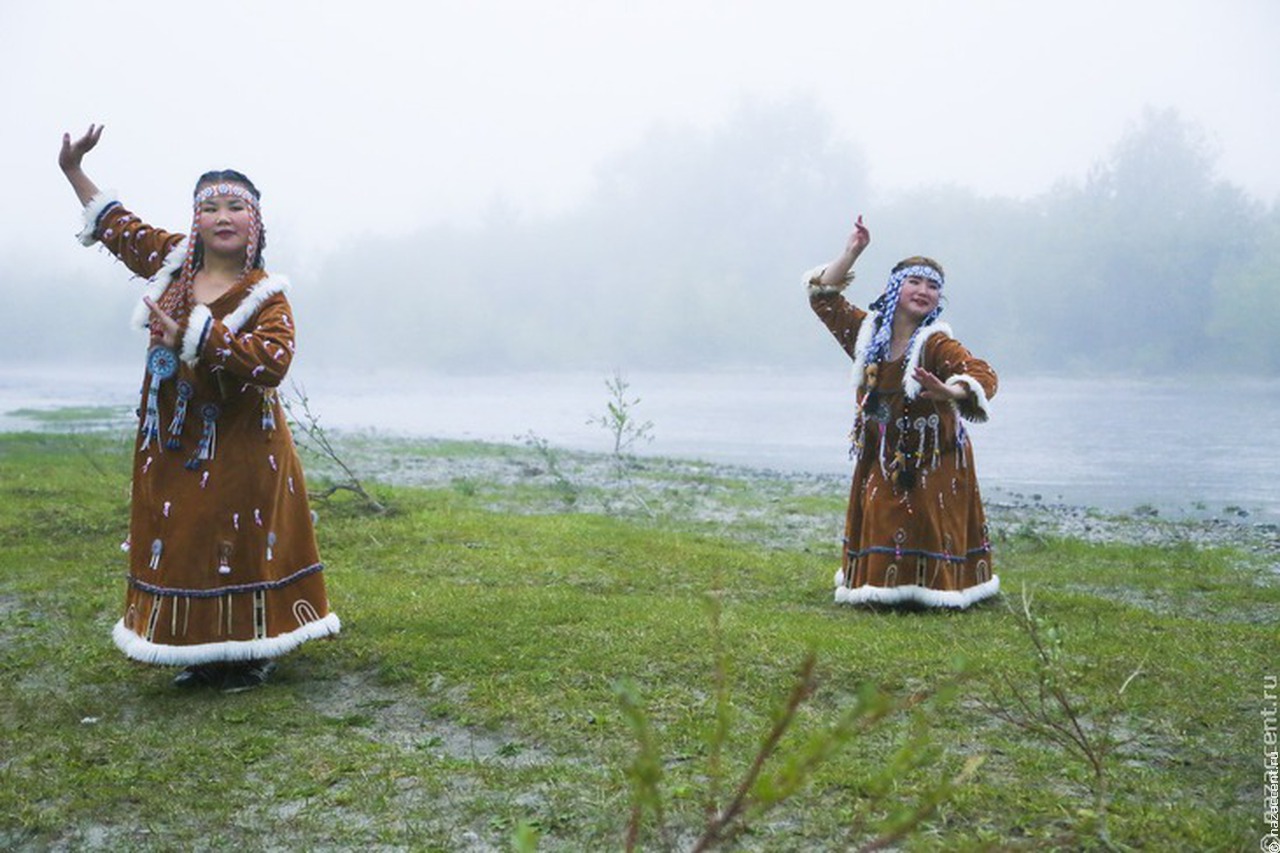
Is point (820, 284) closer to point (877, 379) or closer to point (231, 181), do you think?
point (877, 379)

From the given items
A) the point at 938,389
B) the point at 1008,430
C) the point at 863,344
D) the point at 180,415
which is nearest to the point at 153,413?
the point at 180,415

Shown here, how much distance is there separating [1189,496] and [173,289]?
15.6m

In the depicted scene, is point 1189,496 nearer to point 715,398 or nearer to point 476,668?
point 476,668

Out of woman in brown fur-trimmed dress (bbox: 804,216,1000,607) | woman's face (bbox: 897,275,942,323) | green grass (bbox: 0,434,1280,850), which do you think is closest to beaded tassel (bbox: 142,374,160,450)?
green grass (bbox: 0,434,1280,850)

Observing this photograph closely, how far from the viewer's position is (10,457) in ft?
54.2

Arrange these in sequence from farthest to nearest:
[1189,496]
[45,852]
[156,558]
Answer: [1189,496] < [156,558] < [45,852]

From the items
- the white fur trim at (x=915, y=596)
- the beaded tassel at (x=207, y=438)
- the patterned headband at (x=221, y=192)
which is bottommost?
the white fur trim at (x=915, y=596)

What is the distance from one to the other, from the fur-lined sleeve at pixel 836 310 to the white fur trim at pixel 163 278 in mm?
3835

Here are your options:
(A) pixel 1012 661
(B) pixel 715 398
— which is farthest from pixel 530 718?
(B) pixel 715 398

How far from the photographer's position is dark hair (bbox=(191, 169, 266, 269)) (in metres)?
5.11

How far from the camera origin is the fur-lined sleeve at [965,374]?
19.8 ft

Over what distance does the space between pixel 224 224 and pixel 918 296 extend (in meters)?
4.07

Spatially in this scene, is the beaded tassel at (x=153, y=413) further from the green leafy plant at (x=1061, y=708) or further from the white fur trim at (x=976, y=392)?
the white fur trim at (x=976, y=392)

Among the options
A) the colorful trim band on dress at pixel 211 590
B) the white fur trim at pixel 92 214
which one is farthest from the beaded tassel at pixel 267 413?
the white fur trim at pixel 92 214
